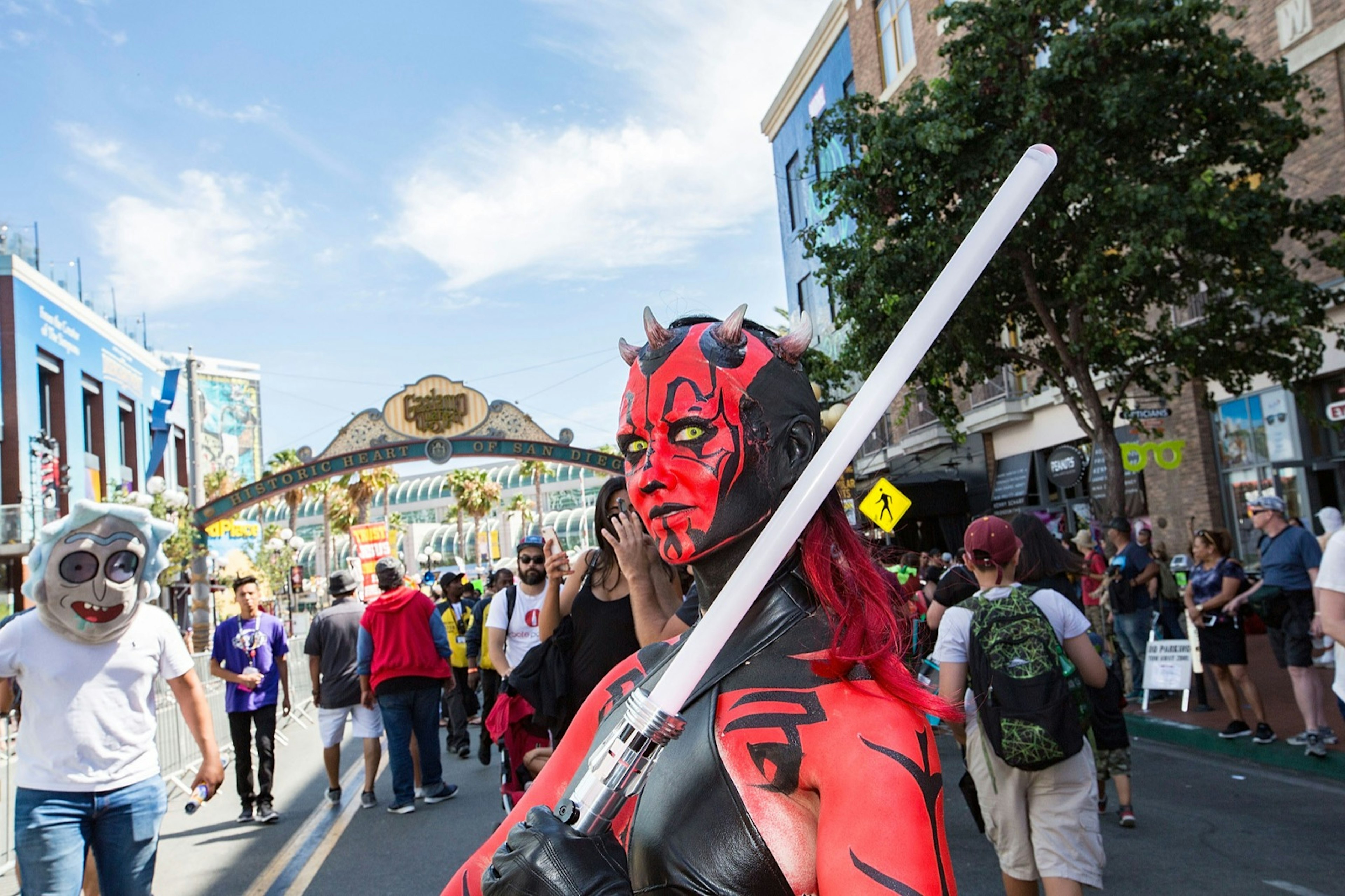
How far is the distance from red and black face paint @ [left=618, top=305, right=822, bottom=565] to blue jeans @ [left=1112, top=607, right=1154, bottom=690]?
10.2m

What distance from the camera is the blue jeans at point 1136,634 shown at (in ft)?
35.1

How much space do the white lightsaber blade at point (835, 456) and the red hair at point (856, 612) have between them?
23cm

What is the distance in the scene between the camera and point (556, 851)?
Result: 1272mm

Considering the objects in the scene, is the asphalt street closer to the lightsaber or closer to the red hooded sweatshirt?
the red hooded sweatshirt

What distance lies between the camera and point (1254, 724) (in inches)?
339

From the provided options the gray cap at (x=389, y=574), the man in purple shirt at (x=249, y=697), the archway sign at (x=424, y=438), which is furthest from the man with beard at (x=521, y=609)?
the archway sign at (x=424, y=438)

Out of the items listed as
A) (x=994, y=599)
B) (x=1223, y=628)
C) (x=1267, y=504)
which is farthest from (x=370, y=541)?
(x=994, y=599)

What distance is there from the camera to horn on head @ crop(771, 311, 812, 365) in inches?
70.0

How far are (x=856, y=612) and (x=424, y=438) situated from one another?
25514 millimetres

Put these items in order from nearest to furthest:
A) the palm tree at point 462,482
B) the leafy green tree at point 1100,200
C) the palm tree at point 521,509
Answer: the leafy green tree at point 1100,200 → the palm tree at point 462,482 → the palm tree at point 521,509

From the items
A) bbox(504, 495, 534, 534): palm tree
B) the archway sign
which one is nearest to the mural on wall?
bbox(504, 495, 534, 534): palm tree

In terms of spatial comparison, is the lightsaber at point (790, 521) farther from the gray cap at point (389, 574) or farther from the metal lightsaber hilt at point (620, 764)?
the gray cap at point (389, 574)

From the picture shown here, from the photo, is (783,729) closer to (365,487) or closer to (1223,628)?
(1223,628)

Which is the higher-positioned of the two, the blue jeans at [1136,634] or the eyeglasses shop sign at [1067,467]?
the eyeglasses shop sign at [1067,467]
